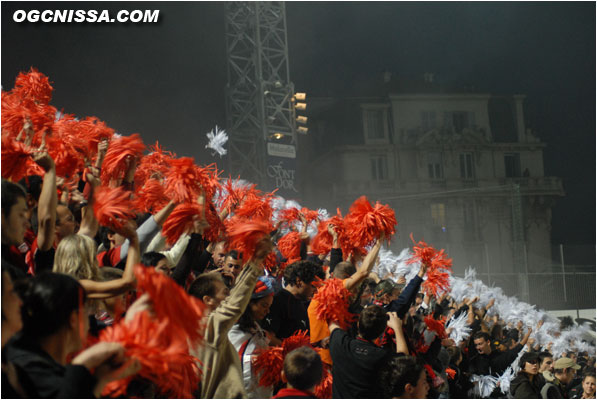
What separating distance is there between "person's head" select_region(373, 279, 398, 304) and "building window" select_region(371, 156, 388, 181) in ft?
82.7

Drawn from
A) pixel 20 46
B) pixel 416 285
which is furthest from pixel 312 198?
pixel 416 285

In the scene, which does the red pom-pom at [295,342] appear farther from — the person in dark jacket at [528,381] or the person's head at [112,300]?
the person in dark jacket at [528,381]

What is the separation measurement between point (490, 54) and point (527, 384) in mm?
28217

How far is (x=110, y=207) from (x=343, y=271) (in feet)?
6.16

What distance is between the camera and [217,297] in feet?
10.4

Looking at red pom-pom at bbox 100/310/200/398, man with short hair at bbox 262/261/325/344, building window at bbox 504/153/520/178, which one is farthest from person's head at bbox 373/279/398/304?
building window at bbox 504/153/520/178

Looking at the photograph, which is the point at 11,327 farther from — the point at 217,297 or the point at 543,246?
the point at 543,246

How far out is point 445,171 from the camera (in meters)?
31.2

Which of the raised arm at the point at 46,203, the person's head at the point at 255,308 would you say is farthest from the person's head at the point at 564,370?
the raised arm at the point at 46,203

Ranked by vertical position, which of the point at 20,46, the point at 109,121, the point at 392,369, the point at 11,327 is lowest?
the point at 392,369

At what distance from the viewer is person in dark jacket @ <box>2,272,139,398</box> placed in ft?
5.61

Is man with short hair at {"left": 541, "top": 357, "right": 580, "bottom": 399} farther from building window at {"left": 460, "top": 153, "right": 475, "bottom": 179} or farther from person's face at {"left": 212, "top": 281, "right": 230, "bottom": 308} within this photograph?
building window at {"left": 460, "top": 153, "right": 475, "bottom": 179}

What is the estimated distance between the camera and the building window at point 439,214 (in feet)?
97.9

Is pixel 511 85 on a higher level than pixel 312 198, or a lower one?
higher
